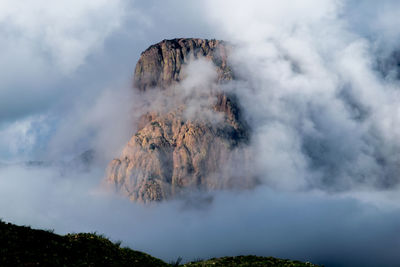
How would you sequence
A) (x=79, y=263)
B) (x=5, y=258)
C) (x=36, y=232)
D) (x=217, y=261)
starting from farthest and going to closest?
(x=217, y=261) → (x=36, y=232) → (x=79, y=263) → (x=5, y=258)

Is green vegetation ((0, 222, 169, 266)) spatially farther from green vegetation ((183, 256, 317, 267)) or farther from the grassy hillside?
green vegetation ((183, 256, 317, 267))

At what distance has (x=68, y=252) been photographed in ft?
121

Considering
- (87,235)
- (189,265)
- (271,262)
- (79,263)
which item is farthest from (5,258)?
(271,262)

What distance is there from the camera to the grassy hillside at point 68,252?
3309cm

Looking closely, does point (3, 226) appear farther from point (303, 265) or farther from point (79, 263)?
point (303, 265)


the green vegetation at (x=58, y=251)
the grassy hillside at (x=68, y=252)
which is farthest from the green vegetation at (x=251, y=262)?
the green vegetation at (x=58, y=251)

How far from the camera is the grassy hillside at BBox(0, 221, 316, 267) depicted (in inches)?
1303

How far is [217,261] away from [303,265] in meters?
9.05

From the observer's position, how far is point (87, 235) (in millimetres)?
44344

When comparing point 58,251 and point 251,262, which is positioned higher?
point 251,262

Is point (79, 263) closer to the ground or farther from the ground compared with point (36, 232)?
closer to the ground

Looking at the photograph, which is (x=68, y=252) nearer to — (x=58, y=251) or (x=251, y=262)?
(x=58, y=251)

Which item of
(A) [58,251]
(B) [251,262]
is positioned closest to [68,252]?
(A) [58,251]

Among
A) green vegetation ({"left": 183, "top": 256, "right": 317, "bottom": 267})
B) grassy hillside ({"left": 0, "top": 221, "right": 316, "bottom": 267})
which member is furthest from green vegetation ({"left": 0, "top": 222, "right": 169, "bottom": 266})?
green vegetation ({"left": 183, "top": 256, "right": 317, "bottom": 267})
